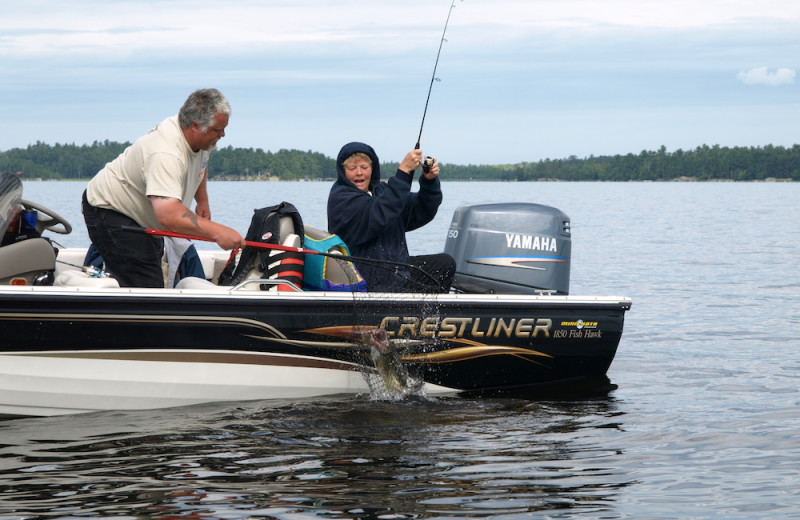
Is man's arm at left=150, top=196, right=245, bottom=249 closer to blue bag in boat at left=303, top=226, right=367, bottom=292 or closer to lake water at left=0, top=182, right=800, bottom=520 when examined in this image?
blue bag in boat at left=303, top=226, right=367, bottom=292

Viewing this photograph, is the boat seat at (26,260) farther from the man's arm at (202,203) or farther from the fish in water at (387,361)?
the fish in water at (387,361)

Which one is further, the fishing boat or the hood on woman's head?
the hood on woman's head

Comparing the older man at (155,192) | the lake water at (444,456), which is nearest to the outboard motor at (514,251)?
the lake water at (444,456)

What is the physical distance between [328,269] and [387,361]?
0.70 m

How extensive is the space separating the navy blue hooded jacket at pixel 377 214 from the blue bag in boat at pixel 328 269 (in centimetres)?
10

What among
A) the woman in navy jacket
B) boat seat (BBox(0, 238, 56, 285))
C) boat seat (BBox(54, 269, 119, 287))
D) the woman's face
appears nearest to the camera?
boat seat (BBox(0, 238, 56, 285))

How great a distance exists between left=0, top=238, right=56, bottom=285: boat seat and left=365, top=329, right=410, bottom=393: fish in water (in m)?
2.04

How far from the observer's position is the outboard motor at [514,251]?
6.69m

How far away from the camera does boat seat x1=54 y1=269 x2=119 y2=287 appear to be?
5797 mm

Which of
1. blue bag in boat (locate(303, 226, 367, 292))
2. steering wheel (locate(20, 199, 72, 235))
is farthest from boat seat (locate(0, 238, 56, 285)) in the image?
blue bag in boat (locate(303, 226, 367, 292))

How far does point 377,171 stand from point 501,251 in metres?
1.05

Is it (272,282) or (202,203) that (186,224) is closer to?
(272,282)

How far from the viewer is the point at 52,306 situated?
549cm

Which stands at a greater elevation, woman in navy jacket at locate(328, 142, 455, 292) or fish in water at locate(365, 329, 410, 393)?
woman in navy jacket at locate(328, 142, 455, 292)
